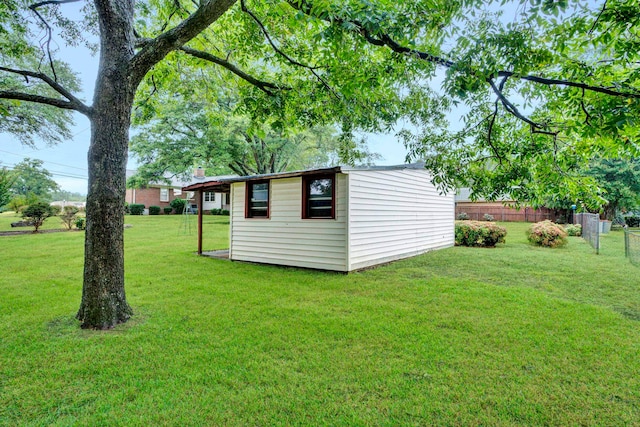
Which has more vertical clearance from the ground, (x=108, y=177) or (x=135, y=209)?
(x=108, y=177)

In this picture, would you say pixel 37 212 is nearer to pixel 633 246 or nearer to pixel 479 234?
pixel 479 234

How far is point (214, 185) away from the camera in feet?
30.8

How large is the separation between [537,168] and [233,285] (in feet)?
17.5

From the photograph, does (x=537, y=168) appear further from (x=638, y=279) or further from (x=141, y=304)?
(x=141, y=304)

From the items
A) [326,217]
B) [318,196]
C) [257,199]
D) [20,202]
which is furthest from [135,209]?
[326,217]

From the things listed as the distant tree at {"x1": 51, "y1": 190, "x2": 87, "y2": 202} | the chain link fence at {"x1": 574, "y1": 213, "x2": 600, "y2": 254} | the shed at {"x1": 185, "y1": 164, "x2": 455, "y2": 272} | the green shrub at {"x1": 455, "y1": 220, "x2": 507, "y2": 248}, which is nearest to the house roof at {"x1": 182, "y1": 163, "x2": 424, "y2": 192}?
the shed at {"x1": 185, "y1": 164, "x2": 455, "y2": 272}

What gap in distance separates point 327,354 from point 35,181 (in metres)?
41.8

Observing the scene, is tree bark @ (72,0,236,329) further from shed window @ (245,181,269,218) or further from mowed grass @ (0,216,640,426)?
shed window @ (245,181,269,218)

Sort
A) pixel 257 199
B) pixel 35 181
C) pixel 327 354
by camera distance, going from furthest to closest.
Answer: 1. pixel 35 181
2. pixel 257 199
3. pixel 327 354

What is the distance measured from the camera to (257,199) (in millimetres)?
8859

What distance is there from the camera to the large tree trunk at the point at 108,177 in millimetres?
3777

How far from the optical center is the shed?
24.0ft

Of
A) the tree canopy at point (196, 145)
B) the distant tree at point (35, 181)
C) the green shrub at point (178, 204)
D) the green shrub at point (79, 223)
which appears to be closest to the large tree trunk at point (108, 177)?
the tree canopy at point (196, 145)

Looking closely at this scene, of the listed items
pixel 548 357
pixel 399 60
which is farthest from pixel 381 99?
pixel 548 357
